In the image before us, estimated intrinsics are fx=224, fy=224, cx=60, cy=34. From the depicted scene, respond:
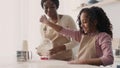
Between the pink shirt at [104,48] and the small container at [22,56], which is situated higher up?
the pink shirt at [104,48]

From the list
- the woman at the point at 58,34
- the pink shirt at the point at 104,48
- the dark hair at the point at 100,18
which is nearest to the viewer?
the pink shirt at the point at 104,48

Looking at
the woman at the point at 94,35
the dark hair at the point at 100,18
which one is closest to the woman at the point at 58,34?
the woman at the point at 94,35

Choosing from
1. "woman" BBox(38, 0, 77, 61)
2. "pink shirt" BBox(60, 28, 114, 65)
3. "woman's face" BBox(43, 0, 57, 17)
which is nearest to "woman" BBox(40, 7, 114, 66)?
"pink shirt" BBox(60, 28, 114, 65)

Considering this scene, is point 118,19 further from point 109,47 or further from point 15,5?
point 15,5

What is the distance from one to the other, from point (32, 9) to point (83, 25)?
6.95 feet

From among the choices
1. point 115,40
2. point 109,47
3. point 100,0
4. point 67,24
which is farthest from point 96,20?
point 100,0

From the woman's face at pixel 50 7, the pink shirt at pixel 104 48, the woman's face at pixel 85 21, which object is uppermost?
the woman's face at pixel 50 7

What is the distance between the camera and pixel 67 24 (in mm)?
2150

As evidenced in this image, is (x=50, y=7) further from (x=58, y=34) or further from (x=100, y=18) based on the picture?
(x=100, y=18)

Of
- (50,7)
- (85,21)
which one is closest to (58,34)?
(50,7)

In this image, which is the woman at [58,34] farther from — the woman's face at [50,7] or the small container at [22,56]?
the small container at [22,56]

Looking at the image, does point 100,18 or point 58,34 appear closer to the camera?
point 100,18

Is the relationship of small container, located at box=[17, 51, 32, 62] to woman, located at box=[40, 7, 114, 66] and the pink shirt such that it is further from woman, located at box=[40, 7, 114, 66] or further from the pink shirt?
the pink shirt

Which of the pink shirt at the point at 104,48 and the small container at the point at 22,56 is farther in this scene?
the small container at the point at 22,56
